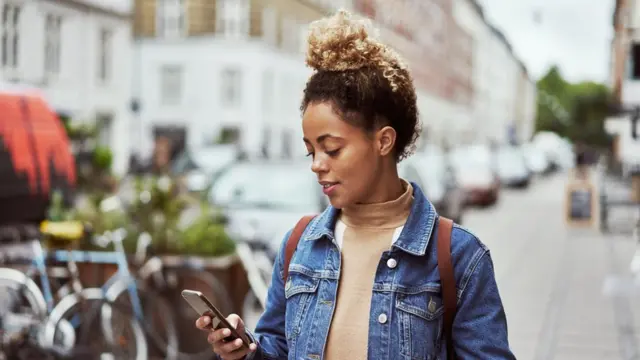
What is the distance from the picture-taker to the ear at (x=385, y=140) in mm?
2352

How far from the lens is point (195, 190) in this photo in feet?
29.5

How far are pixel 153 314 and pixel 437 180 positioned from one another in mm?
11428

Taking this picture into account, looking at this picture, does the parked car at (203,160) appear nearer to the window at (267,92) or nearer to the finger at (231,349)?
the window at (267,92)

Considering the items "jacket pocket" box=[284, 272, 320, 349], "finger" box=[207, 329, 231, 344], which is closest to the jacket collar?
"jacket pocket" box=[284, 272, 320, 349]

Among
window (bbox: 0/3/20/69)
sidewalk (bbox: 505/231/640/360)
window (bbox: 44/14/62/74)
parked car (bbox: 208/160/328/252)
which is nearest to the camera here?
sidewalk (bbox: 505/231/640/360)

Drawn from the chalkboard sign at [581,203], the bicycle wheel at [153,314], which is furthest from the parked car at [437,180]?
the bicycle wheel at [153,314]

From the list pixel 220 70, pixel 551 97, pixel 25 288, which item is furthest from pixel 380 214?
pixel 551 97

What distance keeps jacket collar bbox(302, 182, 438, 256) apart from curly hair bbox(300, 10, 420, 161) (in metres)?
0.13

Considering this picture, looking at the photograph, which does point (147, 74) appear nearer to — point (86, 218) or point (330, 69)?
point (86, 218)

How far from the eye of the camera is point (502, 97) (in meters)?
126

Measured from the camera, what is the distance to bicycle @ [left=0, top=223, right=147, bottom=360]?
6.59 metres

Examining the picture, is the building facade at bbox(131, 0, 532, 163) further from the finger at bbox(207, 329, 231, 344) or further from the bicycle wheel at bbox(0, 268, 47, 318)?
the finger at bbox(207, 329, 231, 344)

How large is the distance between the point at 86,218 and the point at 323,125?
19.2ft

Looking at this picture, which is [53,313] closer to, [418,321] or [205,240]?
[205,240]
